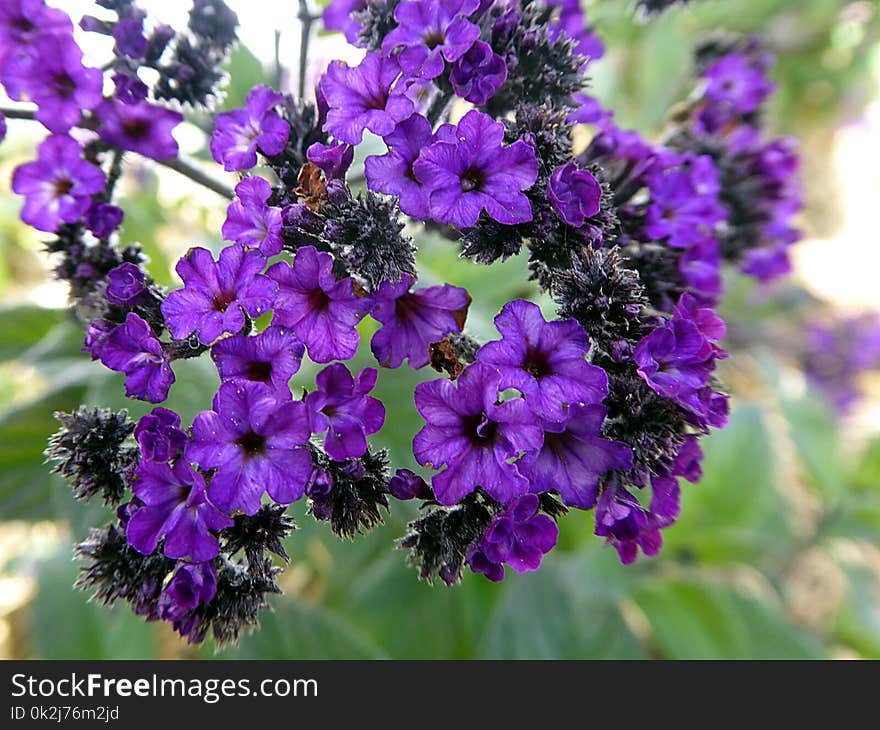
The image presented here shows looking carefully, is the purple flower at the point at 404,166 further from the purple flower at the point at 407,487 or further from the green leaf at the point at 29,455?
the green leaf at the point at 29,455

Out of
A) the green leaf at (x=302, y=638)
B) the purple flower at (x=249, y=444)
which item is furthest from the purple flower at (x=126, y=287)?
the green leaf at (x=302, y=638)

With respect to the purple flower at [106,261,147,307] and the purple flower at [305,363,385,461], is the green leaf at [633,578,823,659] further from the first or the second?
the purple flower at [106,261,147,307]

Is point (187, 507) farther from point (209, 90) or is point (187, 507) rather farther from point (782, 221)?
point (782, 221)

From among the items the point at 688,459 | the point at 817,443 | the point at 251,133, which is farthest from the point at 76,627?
the point at 817,443

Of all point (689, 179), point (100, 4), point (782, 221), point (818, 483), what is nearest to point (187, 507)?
point (100, 4)

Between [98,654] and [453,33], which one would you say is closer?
[453,33]

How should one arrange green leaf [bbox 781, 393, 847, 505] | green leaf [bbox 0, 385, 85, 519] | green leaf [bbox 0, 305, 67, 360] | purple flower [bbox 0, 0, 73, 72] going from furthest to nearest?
green leaf [bbox 781, 393, 847, 505], green leaf [bbox 0, 305, 67, 360], green leaf [bbox 0, 385, 85, 519], purple flower [bbox 0, 0, 73, 72]

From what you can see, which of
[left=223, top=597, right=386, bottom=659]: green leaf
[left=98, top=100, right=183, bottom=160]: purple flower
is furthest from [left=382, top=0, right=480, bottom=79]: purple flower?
[left=223, top=597, right=386, bottom=659]: green leaf
